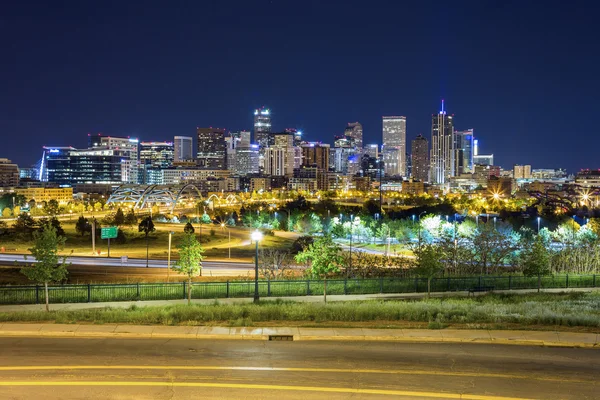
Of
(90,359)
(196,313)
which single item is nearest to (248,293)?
(196,313)

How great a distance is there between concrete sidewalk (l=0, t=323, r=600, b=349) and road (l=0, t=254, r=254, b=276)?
26.1m

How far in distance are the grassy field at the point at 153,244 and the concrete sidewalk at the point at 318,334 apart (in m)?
39.1

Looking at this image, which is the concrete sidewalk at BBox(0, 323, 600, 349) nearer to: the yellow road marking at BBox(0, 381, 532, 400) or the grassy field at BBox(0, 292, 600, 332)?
the grassy field at BBox(0, 292, 600, 332)

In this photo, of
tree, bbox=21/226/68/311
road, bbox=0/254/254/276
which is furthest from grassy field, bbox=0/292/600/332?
road, bbox=0/254/254/276

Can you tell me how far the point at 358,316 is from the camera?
69.1 feet

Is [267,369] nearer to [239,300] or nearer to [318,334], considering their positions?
[318,334]

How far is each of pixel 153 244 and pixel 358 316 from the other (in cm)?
5211

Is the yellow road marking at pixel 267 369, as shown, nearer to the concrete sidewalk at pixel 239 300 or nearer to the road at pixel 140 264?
the concrete sidewalk at pixel 239 300

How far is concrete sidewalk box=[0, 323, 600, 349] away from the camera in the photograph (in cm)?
1806

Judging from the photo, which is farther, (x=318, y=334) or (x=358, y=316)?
(x=358, y=316)

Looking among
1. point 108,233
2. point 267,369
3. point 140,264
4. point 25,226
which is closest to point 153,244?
point 108,233

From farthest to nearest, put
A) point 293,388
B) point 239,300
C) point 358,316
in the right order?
point 239,300 → point 358,316 → point 293,388

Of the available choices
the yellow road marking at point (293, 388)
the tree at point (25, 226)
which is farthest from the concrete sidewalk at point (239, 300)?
the tree at point (25, 226)

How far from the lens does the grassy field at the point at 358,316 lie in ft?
65.6
